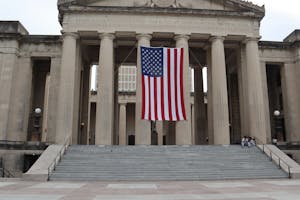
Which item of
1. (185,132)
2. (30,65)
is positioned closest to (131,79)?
(30,65)

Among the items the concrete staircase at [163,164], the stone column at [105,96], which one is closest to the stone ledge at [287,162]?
the concrete staircase at [163,164]

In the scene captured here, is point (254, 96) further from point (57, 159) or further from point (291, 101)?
point (57, 159)

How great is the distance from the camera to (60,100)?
85.6 ft

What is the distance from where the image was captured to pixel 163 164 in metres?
19.5

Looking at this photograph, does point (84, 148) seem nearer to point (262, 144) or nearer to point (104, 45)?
point (104, 45)

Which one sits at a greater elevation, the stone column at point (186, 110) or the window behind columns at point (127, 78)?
the window behind columns at point (127, 78)

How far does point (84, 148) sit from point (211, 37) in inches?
609

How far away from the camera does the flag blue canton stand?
79.8ft

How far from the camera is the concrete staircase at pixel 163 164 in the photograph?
17592 millimetres

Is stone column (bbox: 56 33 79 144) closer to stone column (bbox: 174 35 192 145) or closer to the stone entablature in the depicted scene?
the stone entablature

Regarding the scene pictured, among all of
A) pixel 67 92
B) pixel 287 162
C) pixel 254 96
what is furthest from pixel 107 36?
pixel 287 162

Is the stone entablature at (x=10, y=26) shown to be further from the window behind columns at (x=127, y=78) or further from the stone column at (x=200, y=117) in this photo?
the window behind columns at (x=127, y=78)

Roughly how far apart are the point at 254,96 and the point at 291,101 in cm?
637

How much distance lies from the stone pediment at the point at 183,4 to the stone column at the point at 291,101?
24.4 ft
